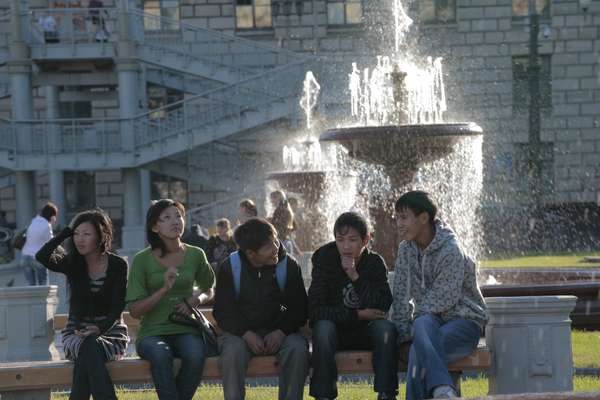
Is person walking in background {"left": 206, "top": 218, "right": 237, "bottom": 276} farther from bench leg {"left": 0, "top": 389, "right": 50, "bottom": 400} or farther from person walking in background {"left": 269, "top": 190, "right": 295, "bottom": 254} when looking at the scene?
bench leg {"left": 0, "top": 389, "right": 50, "bottom": 400}

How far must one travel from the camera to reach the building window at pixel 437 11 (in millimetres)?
40875

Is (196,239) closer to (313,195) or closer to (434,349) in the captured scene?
(434,349)

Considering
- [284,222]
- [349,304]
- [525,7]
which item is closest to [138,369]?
[349,304]

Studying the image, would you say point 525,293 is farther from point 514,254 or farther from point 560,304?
point 514,254

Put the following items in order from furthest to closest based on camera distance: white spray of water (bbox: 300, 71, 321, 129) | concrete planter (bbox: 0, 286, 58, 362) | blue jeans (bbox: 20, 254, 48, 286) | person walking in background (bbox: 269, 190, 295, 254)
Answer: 1. white spray of water (bbox: 300, 71, 321, 129)
2. blue jeans (bbox: 20, 254, 48, 286)
3. person walking in background (bbox: 269, 190, 295, 254)
4. concrete planter (bbox: 0, 286, 58, 362)

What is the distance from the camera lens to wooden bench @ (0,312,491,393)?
27.9 feet

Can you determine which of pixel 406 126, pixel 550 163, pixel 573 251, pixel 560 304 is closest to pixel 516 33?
pixel 550 163

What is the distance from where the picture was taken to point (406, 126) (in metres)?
16.0

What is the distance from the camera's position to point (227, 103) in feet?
111

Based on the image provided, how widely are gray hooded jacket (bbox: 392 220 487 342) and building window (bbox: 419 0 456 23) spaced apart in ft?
108

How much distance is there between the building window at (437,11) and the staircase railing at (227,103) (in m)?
9.17

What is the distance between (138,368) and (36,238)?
11200 mm

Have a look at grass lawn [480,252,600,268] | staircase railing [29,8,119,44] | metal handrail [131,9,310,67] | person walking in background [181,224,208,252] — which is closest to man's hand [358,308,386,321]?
person walking in background [181,224,208,252]

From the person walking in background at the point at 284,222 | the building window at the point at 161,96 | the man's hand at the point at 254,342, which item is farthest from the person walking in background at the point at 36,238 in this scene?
the building window at the point at 161,96
